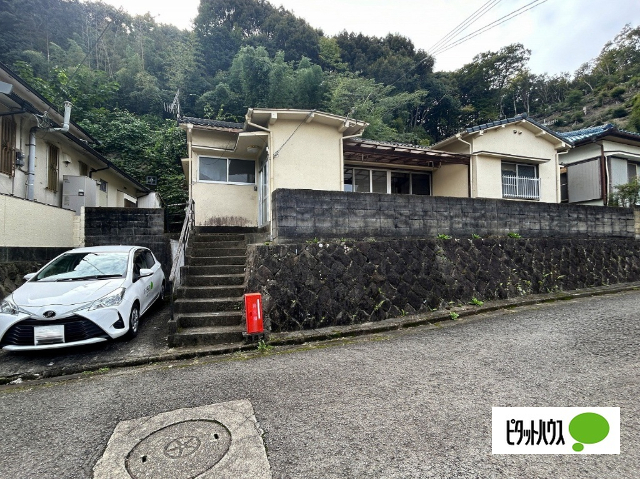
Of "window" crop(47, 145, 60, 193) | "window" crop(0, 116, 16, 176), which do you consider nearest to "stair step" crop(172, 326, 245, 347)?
"window" crop(0, 116, 16, 176)

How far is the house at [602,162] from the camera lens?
13258 millimetres

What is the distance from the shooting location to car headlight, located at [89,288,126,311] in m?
4.38

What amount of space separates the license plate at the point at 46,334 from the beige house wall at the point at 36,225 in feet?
10.1

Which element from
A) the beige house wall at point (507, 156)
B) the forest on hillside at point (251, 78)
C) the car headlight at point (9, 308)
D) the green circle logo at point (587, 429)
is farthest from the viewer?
the forest on hillside at point (251, 78)

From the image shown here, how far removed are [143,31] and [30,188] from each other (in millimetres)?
31252

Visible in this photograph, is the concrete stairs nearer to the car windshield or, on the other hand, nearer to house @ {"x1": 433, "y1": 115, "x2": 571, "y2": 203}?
the car windshield

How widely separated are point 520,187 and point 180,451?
13.7m

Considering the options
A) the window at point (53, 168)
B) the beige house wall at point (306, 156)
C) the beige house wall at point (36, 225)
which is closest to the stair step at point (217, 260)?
the beige house wall at point (306, 156)

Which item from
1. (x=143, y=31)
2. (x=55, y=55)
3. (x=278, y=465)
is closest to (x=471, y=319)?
(x=278, y=465)

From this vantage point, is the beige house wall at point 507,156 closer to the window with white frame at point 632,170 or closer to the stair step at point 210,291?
the window with white frame at point 632,170

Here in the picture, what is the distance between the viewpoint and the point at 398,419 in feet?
8.81

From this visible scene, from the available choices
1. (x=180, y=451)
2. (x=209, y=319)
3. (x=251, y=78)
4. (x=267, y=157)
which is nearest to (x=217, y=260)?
(x=209, y=319)

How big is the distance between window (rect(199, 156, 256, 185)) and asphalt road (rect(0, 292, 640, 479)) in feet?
21.3

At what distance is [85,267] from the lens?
522 centimetres
